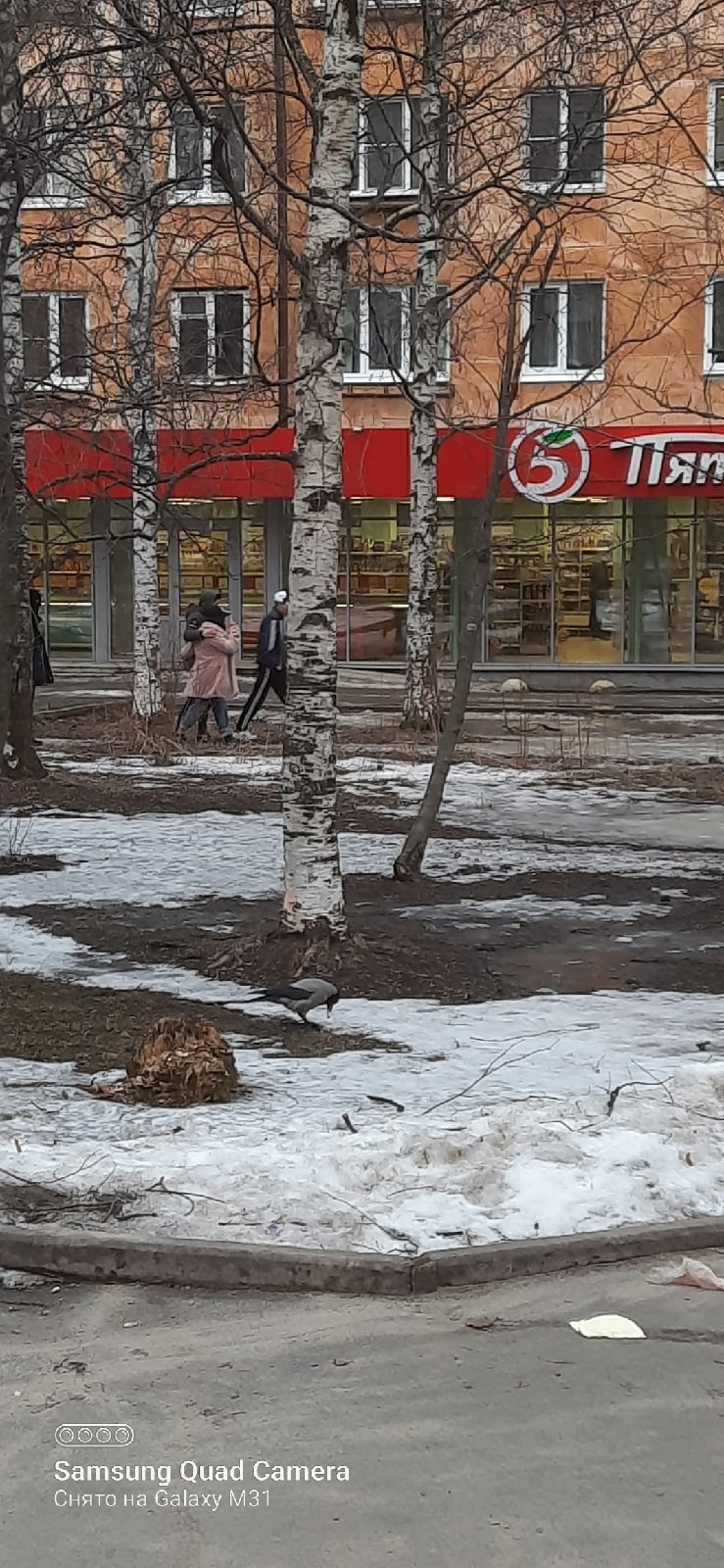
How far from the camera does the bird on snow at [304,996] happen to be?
7195mm

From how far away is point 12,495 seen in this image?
1338 centimetres

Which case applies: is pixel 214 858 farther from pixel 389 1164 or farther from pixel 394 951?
pixel 389 1164

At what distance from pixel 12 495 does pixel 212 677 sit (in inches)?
183

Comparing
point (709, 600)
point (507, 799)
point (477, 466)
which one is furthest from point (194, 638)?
point (709, 600)

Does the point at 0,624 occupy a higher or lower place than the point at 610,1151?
higher

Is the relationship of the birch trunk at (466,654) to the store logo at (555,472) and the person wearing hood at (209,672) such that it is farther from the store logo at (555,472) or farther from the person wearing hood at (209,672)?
the store logo at (555,472)

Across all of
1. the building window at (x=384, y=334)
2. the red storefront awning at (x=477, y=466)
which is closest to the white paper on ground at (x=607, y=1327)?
the building window at (x=384, y=334)

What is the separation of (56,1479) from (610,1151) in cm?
239

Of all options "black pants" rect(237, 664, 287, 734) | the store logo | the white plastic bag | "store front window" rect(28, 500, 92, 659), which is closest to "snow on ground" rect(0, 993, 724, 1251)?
the white plastic bag

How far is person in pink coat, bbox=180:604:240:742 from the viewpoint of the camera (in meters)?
17.6

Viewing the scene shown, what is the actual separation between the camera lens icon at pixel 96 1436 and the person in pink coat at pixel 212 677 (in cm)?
1389

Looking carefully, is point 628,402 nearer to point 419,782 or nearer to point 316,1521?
point 419,782

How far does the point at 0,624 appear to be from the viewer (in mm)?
13703

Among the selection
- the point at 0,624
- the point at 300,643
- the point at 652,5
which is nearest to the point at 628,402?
the point at 652,5
